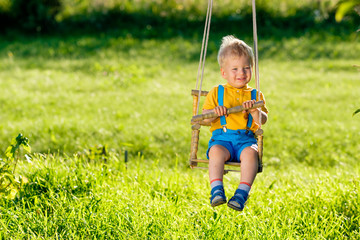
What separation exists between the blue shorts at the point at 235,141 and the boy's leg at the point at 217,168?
0.24ft

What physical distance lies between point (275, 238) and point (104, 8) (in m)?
12.0

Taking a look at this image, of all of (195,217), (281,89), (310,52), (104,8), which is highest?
(104,8)

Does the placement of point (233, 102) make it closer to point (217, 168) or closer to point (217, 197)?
point (217, 168)

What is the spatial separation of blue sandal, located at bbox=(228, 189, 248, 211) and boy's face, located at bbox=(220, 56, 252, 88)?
2.69 ft

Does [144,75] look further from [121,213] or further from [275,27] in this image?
[121,213]

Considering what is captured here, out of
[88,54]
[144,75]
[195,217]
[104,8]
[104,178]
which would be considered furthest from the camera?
[104,8]

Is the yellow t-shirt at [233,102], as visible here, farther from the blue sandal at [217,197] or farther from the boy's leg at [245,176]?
the blue sandal at [217,197]

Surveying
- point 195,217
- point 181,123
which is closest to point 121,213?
point 195,217

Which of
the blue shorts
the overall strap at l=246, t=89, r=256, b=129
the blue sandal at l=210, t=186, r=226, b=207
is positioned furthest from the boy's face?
the blue sandal at l=210, t=186, r=226, b=207

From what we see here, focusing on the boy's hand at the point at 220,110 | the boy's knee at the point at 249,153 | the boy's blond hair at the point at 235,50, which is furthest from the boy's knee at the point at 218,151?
the boy's blond hair at the point at 235,50

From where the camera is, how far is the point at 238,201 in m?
2.99

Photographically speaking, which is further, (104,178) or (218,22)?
(218,22)

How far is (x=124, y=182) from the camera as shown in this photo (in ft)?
14.5

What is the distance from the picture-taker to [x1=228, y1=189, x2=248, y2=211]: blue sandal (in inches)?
117
